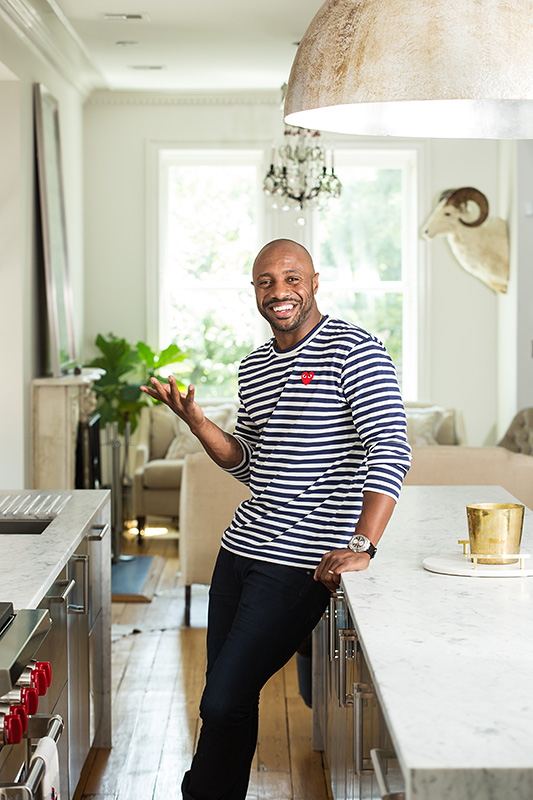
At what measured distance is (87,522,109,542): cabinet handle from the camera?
2.65m

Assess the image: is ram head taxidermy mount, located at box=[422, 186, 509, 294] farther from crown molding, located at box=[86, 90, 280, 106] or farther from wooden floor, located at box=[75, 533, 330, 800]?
wooden floor, located at box=[75, 533, 330, 800]

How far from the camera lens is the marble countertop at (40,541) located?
1.78m

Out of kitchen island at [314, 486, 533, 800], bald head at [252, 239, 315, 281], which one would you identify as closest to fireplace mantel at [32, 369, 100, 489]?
bald head at [252, 239, 315, 281]

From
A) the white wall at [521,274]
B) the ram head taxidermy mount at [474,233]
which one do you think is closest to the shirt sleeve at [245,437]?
the white wall at [521,274]

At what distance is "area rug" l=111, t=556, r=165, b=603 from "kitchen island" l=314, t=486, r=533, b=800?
290cm

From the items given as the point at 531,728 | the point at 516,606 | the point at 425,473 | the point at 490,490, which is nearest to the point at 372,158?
the point at 425,473

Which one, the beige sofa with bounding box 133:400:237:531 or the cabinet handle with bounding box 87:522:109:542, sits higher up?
the cabinet handle with bounding box 87:522:109:542

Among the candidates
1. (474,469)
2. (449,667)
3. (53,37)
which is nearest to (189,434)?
(53,37)

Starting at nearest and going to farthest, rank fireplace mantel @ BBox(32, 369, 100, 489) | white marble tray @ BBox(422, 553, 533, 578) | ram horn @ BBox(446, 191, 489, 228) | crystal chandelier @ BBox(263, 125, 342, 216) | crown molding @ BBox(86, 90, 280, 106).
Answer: white marble tray @ BBox(422, 553, 533, 578) < fireplace mantel @ BBox(32, 369, 100, 489) < crystal chandelier @ BBox(263, 125, 342, 216) < ram horn @ BBox(446, 191, 489, 228) < crown molding @ BBox(86, 90, 280, 106)

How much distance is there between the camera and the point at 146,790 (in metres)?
2.79

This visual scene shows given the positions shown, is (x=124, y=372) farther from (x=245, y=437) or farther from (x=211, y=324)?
(x=245, y=437)

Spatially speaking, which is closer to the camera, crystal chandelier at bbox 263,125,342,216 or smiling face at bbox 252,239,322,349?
smiling face at bbox 252,239,322,349

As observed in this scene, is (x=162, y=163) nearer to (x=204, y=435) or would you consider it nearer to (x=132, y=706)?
(x=132, y=706)

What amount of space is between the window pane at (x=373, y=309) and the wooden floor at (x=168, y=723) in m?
3.56
